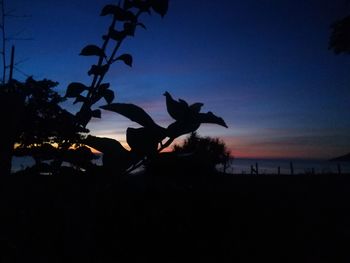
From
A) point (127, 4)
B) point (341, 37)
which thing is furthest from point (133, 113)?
point (341, 37)

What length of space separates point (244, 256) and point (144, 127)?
586 centimetres

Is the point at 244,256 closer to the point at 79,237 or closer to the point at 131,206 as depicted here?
the point at 131,206

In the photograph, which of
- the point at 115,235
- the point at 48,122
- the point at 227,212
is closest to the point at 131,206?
the point at 115,235

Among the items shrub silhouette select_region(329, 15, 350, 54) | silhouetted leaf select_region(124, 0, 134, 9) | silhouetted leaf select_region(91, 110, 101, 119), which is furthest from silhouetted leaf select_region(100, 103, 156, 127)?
shrub silhouette select_region(329, 15, 350, 54)

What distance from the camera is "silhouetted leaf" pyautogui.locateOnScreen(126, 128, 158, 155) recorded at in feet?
2.35

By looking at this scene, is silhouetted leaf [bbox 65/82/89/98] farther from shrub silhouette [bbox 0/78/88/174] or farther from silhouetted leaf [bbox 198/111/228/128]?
silhouetted leaf [bbox 198/111/228/128]

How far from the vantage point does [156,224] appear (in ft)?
18.3

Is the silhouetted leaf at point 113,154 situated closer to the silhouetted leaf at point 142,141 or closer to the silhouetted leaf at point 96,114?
the silhouetted leaf at point 142,141

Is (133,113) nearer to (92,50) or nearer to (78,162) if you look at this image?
(78,162)

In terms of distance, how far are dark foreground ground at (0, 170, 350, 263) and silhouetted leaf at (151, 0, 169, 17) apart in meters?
0.54

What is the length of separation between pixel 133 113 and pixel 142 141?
3.5 inches

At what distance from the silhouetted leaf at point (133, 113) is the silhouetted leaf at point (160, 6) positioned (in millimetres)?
374

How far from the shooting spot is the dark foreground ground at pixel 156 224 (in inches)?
27.5

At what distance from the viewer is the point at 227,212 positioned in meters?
6.68
